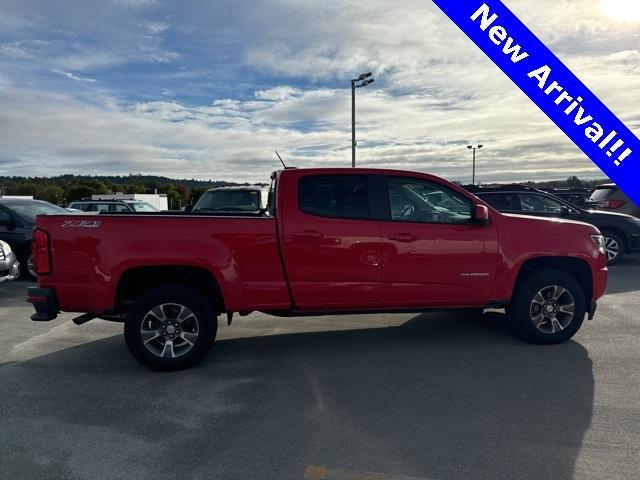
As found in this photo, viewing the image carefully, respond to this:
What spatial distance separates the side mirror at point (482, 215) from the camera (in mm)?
5055

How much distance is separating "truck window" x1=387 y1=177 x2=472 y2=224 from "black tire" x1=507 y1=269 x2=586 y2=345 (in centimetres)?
102

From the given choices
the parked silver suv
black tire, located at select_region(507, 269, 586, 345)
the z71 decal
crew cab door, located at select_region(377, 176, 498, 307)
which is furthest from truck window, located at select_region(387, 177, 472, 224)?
the parked silver suv

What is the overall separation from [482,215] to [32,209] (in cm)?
907

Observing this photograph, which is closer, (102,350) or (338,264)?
(338,264)

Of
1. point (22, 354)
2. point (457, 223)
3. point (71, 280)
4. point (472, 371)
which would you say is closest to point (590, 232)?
point (457, 223)

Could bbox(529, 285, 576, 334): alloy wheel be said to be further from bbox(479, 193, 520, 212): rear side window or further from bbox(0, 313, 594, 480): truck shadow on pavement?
bbox(479, 193, 520, 212): rear side window

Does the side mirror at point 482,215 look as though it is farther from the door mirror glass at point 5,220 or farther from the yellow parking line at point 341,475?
the door mirror glass at point 5,220

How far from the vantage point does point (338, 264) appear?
491 centimetres

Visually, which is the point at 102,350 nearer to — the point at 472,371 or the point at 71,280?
the point at 71,280

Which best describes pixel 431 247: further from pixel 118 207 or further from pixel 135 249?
pixel 118 207

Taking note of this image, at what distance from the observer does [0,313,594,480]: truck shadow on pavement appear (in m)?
3.11

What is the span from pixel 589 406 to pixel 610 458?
79 cm

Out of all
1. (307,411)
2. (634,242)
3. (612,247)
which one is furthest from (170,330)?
(634,242)

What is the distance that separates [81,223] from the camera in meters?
4.51
